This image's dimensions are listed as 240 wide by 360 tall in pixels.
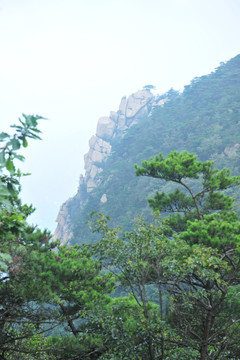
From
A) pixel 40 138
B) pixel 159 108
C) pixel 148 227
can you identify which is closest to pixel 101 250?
pixel 148 227

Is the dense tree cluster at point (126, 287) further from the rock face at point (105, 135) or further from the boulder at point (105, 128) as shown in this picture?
the boulder at point (105, 128)

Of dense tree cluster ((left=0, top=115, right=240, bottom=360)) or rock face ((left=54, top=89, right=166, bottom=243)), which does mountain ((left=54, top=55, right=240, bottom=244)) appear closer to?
rock face ((left=54, top=89, right=166, bottom=243))

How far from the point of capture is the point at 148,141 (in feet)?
142

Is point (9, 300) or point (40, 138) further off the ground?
point (9, 300)

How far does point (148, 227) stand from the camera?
4.95 metres

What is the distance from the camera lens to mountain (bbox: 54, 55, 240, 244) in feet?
113

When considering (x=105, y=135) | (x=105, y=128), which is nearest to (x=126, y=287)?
(x=105, y=135)

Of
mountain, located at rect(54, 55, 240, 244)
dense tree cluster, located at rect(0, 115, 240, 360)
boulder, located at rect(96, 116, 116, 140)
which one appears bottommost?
dense tree cluster, located at rect(0, 115, 240, 360)

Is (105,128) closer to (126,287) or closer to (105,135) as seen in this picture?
(105,135)

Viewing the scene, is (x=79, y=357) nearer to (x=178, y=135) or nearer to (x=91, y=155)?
(x=178, y=135)

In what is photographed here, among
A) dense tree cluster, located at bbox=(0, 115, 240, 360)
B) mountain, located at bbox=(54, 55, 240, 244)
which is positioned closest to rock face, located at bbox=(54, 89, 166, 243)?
mountain, located at bbox=(54, 55, 240, 244)

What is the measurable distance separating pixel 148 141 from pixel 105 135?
1594 centimetres

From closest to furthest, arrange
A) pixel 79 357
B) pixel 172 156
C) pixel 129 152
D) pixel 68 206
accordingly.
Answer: pixel 79 357, pixel 172 156, pixel 129 152, pixel 68 206

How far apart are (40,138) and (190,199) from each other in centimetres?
897
